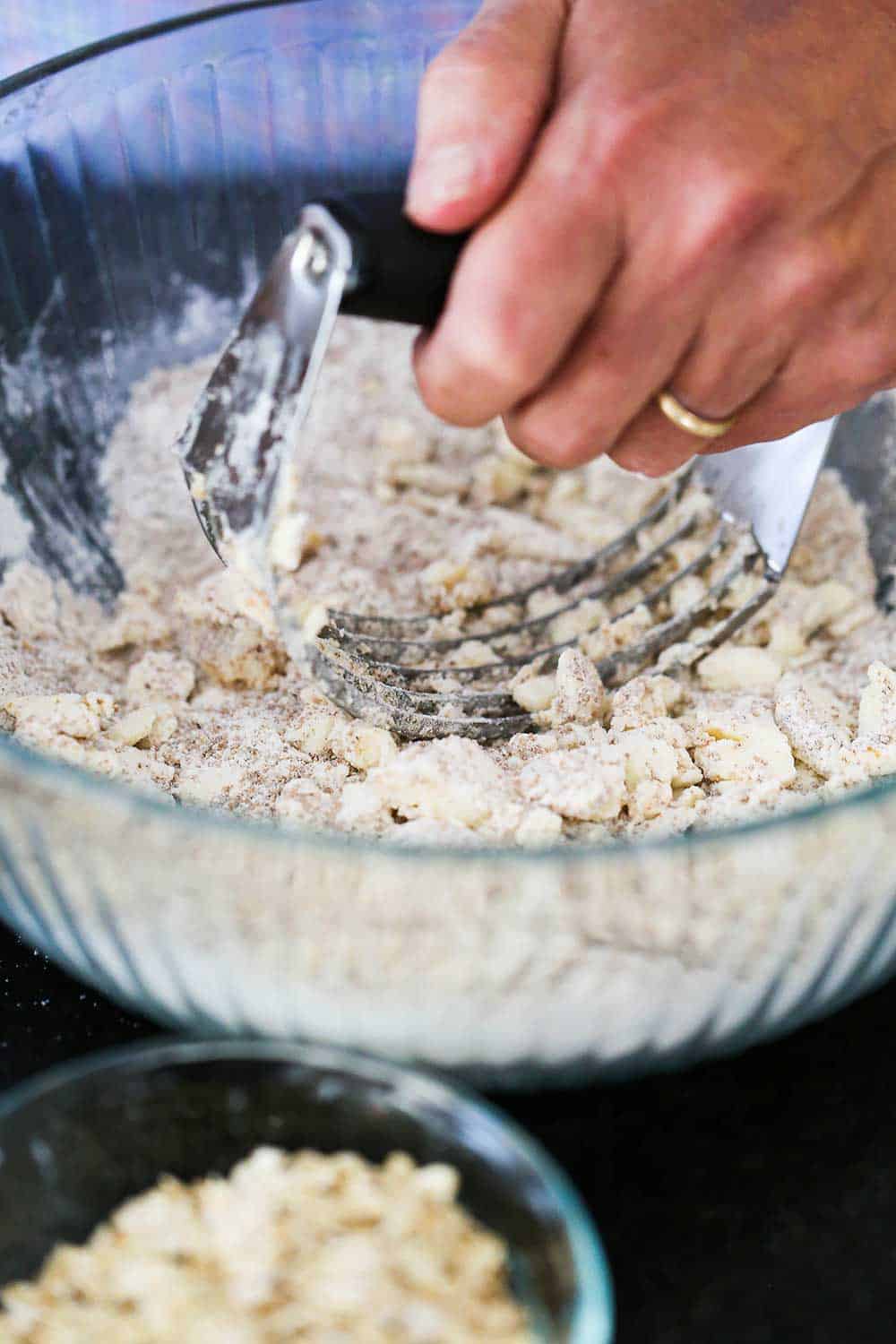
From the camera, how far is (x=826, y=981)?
543mm

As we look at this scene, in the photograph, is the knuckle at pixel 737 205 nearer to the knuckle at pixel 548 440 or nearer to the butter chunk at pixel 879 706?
the knuckle at pixel 548 440

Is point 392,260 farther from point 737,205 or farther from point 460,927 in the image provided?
point 460,927

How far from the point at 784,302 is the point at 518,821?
28cm

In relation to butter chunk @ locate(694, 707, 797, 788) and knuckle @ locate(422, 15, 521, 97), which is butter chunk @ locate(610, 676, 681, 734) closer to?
butter chunk @ locate(694, 707, 797, 788)

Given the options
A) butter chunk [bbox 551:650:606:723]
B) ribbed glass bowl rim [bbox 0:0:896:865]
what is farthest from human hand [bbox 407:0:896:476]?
ribbed glass bowl rim [bbox 0:0:896:865]

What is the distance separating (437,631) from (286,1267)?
0.44m

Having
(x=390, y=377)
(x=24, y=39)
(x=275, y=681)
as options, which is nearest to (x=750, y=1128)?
(x=275, y=681)

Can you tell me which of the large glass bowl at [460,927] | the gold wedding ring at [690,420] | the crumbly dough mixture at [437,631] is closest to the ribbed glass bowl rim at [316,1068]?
the large glass bowl at [460,927]

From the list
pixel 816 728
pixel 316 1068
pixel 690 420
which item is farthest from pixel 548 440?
pixel 316 1068

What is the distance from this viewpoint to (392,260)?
57cm

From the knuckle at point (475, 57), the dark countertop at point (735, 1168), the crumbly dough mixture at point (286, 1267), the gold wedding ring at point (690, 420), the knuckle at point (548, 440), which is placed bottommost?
the dark countertop at point (735, 1168)

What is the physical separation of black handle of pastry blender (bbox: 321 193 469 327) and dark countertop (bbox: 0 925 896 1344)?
0.35 meters

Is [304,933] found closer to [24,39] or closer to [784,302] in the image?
[784,302]

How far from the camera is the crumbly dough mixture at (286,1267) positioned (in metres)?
0.45
